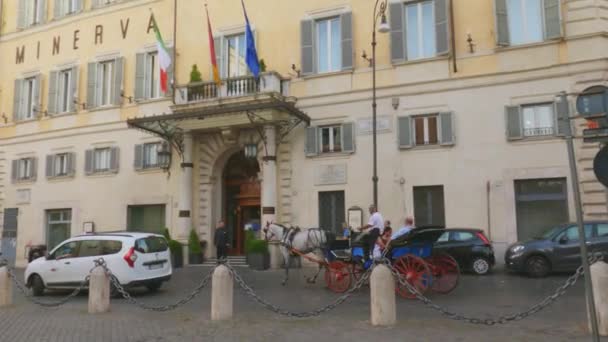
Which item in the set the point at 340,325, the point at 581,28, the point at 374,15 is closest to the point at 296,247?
the point at 340,325

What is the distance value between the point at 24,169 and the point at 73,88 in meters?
4.97

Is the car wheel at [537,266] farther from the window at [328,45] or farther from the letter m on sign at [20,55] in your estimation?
the letter m on sign at [20,55]

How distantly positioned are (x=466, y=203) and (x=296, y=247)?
672cm

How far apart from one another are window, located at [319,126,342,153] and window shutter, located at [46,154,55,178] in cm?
1399

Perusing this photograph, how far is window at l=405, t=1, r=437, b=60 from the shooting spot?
62.0 feet

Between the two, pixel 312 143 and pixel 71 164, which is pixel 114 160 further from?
pixel 312 143

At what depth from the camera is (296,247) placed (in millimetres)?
14055

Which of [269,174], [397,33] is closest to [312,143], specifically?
[269,174]

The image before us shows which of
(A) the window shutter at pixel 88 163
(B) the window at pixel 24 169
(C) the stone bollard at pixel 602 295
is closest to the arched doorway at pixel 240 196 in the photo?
(A) the window shutter at pixel 88 163

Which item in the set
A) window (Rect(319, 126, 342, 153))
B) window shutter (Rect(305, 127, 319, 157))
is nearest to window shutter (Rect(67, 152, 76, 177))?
window shutter (Rect(305, 127, 319, 157))

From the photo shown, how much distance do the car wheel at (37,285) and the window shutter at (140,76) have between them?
11.4 metres

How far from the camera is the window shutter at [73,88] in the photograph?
83.9ft

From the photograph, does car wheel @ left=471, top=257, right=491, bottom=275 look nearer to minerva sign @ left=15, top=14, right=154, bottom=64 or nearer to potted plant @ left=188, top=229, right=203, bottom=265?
potted plant @ left=188, top=229, right=203, bottom=265

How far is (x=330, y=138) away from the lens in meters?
19.9
